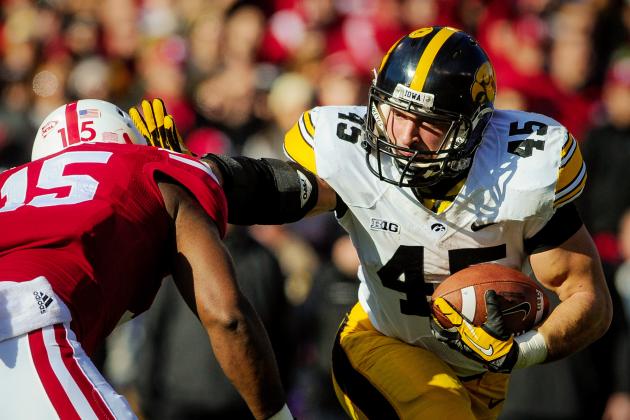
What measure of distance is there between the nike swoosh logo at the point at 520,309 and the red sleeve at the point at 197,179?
109 centimetres

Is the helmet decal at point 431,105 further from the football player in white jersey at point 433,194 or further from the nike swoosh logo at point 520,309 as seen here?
the nike swoosh logo at point 520,309

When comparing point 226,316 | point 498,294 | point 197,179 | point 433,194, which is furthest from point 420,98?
point 226,316

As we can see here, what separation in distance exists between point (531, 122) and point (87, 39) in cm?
638

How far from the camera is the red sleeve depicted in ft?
13.2

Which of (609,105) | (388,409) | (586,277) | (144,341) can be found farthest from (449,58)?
(609,105)

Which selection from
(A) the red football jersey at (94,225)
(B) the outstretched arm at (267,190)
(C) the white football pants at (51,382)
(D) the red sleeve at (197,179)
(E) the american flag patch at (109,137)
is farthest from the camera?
(B) the outstretched arm at (267,190)

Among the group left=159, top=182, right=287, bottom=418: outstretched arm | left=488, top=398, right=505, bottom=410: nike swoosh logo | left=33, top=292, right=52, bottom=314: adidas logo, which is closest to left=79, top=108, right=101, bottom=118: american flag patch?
left=159, top=182, right=287, bottom=418: outstretched arm

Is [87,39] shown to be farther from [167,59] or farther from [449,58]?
[449,58]

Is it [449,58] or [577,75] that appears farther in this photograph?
[577,75]

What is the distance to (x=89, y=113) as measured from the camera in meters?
4.39

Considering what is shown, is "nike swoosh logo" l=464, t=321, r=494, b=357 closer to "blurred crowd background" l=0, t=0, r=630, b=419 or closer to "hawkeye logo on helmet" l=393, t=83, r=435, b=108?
"hawkeye logo on helmet" l=393, t=83, r=435, b=108

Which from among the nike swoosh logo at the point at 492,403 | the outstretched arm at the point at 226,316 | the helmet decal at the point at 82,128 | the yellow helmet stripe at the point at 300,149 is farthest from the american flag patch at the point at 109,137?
the nike swoosh logo at the point at 492,403

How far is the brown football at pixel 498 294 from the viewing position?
14.1ft

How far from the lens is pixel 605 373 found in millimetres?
6949
